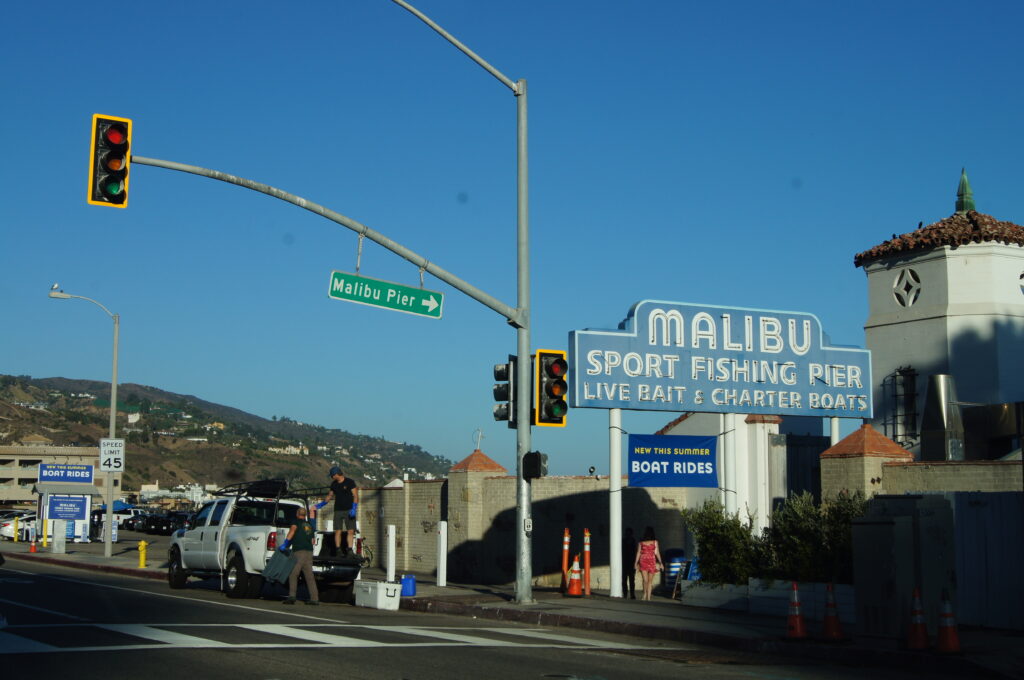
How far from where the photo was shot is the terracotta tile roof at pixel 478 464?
30.0m

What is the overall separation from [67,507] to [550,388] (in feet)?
111

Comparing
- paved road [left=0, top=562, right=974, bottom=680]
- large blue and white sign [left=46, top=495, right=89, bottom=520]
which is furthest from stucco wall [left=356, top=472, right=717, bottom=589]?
large blue and white sign [left=46, top=495, right=89, bottom=520]

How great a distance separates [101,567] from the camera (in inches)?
1259

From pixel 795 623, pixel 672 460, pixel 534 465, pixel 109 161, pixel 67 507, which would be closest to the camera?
pixel 795 623

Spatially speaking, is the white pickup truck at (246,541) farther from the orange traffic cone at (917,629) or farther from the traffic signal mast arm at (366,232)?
the orange traffic cone at (917,629)

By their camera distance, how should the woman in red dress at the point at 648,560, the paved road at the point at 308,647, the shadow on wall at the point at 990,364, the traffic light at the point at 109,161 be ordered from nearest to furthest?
1. the paved road at the point at 308,647
2. the traffic light at the point at 109,161
3. the woman in red dress at the point at 648,560
4. the shadow on wall at the point at 990,364

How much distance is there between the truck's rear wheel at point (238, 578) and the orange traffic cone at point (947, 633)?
490 inches

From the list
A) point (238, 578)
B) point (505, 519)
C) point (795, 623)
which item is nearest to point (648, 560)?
point (505, 519)

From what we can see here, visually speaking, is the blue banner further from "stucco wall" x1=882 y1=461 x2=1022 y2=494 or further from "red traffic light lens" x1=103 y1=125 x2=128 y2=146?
"red traffic light lens" x1=103 y1=125 x2=128 y2=146

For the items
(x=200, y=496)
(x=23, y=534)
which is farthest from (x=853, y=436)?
(x=200, y=496)

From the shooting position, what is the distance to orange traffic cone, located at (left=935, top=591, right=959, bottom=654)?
13.5 m

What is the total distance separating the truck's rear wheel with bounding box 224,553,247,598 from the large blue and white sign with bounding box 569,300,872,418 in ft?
22.9

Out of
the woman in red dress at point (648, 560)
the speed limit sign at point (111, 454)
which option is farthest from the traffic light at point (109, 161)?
the speed limit sign at point (111, 454)

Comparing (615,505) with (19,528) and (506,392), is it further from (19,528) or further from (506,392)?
(19,528)
